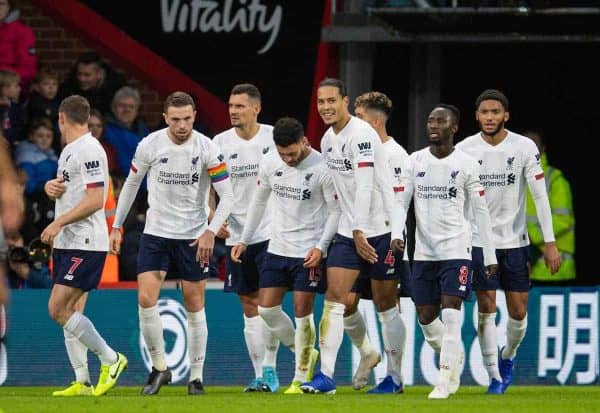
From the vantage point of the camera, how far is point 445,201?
13859 mm

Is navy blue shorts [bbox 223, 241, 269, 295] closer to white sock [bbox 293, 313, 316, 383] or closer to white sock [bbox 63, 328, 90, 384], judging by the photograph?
white sock [bbox 293, 313, 316, 383]

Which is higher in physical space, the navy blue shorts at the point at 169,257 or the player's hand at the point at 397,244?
the player's hand at the point at 397,244

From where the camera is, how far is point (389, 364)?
1474 centimetres

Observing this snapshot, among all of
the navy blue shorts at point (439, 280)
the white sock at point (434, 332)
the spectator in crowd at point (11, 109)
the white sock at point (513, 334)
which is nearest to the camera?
the navy blue shorts at point (439, 280)

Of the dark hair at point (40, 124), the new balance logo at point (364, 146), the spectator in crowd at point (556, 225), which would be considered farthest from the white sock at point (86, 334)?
the spectator in crowd at point (556, 225)

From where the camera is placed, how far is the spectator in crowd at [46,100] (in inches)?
744

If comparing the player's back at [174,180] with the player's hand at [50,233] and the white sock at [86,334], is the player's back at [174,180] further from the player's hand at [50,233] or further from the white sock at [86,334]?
the white sock at [86,334]

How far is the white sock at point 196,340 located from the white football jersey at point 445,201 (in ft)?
6.07

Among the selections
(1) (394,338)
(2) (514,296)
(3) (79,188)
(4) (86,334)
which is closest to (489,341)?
(2) (514,296)

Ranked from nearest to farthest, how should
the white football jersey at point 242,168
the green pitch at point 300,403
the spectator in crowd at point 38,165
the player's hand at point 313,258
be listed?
the green pitch at point 300,403
the player's hand at point 313,258
the white football jersey at point 242,168
the spectator in crowd at point 38,165

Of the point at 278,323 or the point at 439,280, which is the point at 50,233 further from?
the point at 439,280

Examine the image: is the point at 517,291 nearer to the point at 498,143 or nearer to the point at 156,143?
the point at 498,143

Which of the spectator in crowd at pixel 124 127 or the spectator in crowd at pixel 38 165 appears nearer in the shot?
the spectator in crowd at pixel 38 165

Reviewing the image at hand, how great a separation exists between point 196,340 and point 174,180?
1.31 m
